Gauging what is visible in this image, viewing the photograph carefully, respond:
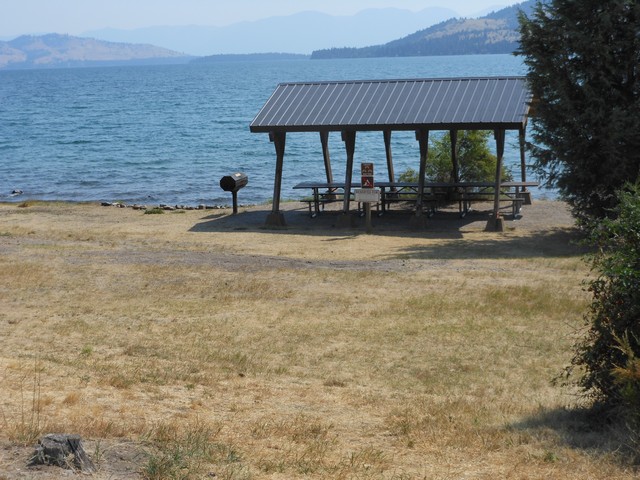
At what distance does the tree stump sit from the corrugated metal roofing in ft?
56.1

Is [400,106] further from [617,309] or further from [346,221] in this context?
[617,309]

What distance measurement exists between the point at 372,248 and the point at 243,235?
3.83 metres

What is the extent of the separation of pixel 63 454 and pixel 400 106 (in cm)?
1870

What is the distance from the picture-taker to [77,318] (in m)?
13.2

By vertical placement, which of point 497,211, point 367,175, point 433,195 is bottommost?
A: point 497,211

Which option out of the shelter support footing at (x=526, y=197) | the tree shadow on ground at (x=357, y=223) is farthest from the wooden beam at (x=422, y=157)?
the shelter support footing at (x=526, y=197)

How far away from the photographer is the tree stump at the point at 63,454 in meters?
6.35

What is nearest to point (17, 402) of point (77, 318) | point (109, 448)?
point (109, 448)

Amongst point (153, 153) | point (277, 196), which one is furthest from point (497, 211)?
point (153, 153)

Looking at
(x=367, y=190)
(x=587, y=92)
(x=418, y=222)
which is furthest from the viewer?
(x=418, y=222)

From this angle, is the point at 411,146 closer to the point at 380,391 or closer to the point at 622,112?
the point at 622,112

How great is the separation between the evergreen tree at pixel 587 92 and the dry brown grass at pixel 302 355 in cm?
183

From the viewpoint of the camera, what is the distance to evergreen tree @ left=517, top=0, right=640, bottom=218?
19844 millimetres

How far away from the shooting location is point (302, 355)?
1142 cm
